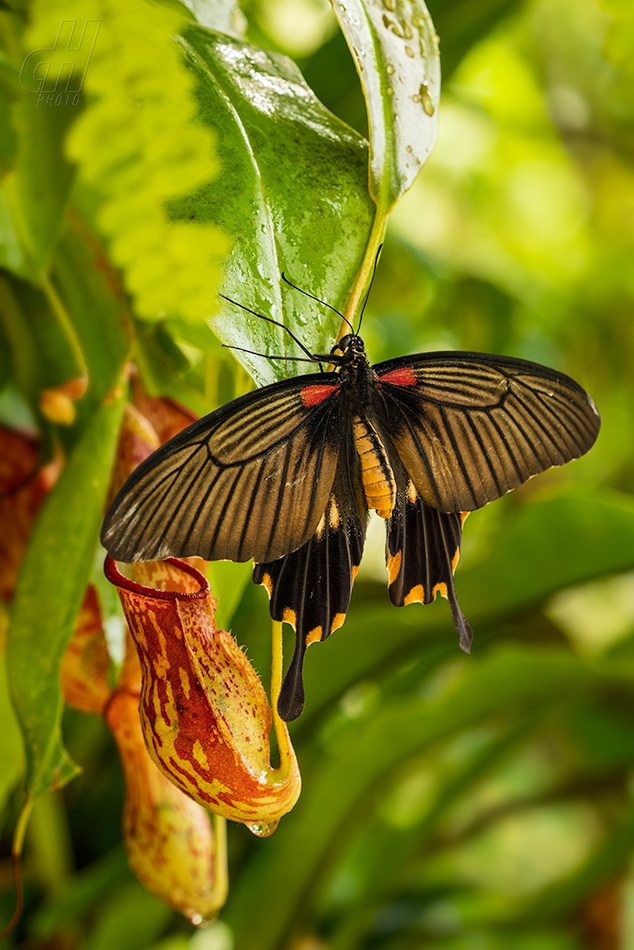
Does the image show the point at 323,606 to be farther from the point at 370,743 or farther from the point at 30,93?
the point at 370,743

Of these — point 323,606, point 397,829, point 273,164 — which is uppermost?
point 273,164

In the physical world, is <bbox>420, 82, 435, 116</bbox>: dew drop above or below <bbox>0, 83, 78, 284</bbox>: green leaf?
above

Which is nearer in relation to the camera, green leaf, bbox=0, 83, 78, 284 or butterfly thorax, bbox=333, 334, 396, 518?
butterfly thorax, bbox=333, 334, 396, 518

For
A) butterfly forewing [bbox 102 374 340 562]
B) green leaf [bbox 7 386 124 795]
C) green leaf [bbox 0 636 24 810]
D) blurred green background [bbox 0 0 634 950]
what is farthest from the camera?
blurred green background [bbox 0 0 634 950]

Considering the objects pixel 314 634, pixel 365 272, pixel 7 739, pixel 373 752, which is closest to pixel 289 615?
pixel 314 634

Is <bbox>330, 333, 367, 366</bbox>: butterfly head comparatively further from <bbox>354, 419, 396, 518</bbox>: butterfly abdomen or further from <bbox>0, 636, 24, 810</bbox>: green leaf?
<bbox>0, 636, 24, 810</bbox>: green leaf

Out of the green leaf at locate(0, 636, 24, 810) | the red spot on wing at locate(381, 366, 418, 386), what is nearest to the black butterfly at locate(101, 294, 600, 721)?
the red spot on wing at locate(381, 366, 418, 386)

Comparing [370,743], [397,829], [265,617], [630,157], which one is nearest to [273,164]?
[265,617]

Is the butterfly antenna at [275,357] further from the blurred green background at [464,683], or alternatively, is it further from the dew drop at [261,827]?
the dew drop at [261,827]
